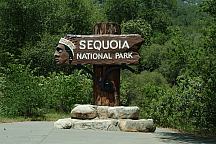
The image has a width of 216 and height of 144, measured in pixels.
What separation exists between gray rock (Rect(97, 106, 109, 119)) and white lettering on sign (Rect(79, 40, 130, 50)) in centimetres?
182

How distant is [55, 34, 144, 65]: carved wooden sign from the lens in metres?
14.8

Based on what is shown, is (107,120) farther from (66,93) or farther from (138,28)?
(138,28)

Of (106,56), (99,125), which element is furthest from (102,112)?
(106,56)

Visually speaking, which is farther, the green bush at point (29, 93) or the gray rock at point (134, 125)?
the green bush at point (29, 93)

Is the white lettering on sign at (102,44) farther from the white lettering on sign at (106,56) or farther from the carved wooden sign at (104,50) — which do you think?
the white lettering on sign at (106,56)

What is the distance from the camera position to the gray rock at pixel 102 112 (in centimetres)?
1439

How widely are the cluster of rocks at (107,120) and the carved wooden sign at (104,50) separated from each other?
58.1 inches

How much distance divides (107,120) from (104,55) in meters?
2.07

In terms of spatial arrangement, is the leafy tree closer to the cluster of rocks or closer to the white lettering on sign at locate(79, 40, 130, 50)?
the white lettering on sign at locate(79, 40, 130, 50)

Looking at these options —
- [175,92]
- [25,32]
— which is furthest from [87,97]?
[25,32]

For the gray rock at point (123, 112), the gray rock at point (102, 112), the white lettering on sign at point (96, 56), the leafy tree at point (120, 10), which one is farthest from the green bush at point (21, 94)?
the leafy tree at point (120, 10)

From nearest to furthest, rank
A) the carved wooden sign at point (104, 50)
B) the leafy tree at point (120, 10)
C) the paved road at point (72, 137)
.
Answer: the paved road at point (72, 137)
the carved wooden sign at point (104, 50)
the leafy tree at point (120, 10)

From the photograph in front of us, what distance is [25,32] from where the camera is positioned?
142ft

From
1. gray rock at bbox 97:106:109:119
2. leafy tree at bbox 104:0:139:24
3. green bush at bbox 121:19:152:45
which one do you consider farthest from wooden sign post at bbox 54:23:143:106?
leafy tree at bbox 104:0:139:24
